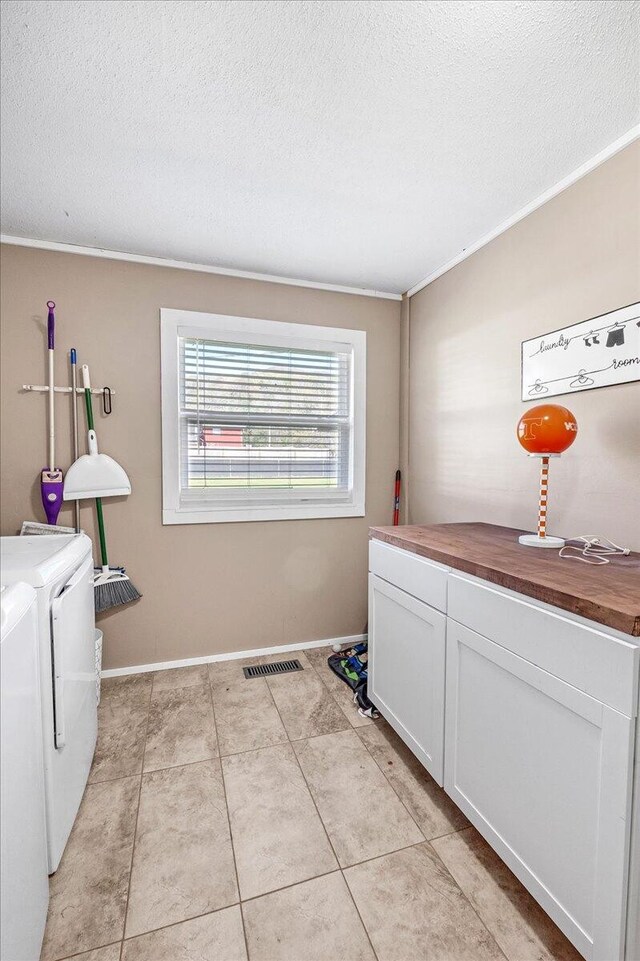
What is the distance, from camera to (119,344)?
2.33 m

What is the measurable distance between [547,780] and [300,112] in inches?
81.2

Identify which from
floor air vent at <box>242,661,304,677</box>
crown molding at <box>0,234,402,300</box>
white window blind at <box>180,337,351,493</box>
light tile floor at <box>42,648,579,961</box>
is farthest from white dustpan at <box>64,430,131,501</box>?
floor air vent at <box>242,661,304,677</box>

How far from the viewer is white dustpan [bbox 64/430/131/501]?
7.19ft

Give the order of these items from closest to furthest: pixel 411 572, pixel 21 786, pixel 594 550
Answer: pixel 21 786 → pixel 594 550 → pixel 411 572

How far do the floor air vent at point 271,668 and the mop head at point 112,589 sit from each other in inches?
30.2

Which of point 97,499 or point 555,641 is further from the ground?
point 97,499

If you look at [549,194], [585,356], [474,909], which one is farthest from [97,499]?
[549,194]

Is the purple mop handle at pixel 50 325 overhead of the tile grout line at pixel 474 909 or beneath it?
overhead

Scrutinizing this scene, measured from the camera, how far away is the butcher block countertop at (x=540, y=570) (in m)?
0.91

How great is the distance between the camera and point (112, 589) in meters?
2.27

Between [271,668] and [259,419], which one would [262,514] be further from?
[271,668]

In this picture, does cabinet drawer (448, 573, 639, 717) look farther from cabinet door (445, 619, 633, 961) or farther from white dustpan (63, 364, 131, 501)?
white dustpan (63, 364, 131, 501)

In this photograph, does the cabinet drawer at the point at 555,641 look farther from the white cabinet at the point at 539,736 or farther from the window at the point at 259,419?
the window at the point at 259,419

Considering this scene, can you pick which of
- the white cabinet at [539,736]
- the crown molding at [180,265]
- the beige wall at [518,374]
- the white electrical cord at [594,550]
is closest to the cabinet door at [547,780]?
the white cabinet at [539,736]
